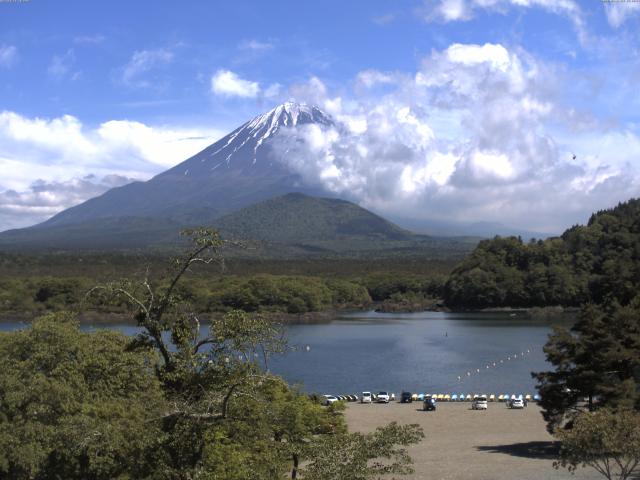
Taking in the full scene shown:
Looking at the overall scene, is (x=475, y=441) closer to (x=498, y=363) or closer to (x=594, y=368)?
(x=594, y=368)

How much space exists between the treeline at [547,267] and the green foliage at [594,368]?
52.1m

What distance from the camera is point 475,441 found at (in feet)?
72.1

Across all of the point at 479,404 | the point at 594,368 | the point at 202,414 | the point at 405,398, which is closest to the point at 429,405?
the point at 479,404

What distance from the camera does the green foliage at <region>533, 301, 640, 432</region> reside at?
60.2 ft

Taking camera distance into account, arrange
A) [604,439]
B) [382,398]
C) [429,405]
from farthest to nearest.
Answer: [382,398], [429,405], [604,439]

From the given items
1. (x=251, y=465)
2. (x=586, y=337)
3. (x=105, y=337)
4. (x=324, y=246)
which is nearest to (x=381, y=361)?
(x=586, y=337)

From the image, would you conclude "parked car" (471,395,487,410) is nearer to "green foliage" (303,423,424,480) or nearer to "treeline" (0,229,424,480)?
"treeline" (0,229,424,480)

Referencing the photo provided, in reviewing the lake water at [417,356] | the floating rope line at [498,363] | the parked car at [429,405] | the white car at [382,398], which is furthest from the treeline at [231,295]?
the parked car at [429,405]

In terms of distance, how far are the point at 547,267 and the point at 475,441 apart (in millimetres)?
59494

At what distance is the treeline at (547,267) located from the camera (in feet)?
243

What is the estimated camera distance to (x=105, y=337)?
15648 millimetres

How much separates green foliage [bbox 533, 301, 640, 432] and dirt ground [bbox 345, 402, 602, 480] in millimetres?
1438

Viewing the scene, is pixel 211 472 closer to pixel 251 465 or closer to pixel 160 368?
pixel 251 465

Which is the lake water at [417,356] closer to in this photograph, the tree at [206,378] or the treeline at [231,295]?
the treeline at [231,295]
